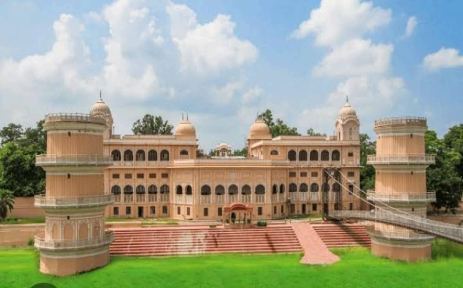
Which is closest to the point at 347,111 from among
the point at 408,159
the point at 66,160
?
the point at 408,159

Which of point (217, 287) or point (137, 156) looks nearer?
point (217, 287)

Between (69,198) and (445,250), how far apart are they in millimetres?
25647

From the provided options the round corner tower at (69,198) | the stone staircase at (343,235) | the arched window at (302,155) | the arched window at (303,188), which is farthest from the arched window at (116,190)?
the stone staircase at (343,235)

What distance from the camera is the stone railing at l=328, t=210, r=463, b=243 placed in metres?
28.3

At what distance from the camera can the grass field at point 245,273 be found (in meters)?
27.4

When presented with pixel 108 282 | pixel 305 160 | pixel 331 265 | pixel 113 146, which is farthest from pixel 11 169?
pixel 331 265

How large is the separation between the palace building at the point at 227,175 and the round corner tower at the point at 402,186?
32.8 feet

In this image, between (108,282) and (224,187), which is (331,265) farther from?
(224,187)

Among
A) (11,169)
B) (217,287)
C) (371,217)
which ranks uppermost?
(11,169)

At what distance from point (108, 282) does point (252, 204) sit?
1959cm

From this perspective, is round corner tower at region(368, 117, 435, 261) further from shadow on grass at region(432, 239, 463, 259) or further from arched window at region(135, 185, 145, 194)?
arched window at region(135, 185, 145, 194)

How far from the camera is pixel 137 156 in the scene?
48.3 meters

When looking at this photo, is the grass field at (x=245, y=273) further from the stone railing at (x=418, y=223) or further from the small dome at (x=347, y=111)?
the small dome at (x=347, y=111)

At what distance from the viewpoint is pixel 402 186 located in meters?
32.9
